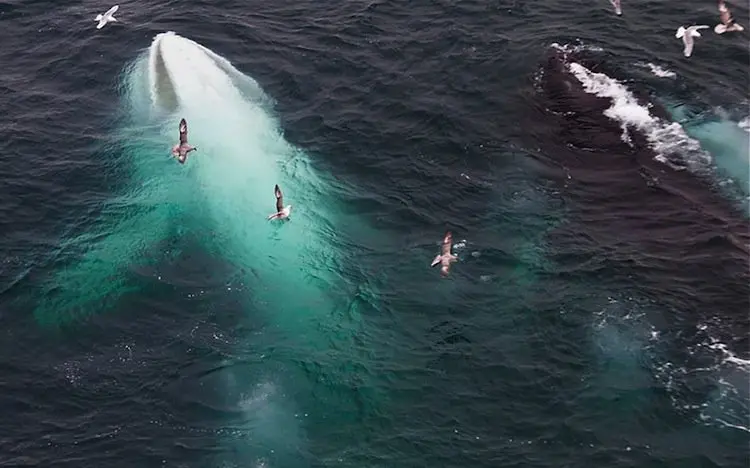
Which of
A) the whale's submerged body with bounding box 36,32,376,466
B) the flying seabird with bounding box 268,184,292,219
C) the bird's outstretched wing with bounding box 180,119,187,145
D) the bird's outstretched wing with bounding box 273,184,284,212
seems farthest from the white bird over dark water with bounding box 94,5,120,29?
the bird's outstretched wing with bounding box 273,184,284,212

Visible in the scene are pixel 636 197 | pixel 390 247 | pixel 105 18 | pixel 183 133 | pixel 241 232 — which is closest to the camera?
pixel 390 247

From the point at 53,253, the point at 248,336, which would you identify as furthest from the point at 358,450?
the point at 53,253

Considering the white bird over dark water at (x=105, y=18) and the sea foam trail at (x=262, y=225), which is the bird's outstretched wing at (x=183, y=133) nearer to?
the sea foam trail at (x=262, y=225)

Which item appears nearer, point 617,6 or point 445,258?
point 445,258

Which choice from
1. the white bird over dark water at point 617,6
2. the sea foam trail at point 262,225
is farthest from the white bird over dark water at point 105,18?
the white bird over dark water at point 617,6

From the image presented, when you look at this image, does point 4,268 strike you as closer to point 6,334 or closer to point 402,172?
point 6,334

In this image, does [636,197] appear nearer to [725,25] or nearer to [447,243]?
[447,243]

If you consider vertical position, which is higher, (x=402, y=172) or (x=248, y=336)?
(x=402, y=172)

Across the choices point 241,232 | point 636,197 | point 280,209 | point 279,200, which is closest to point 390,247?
point 280,209
